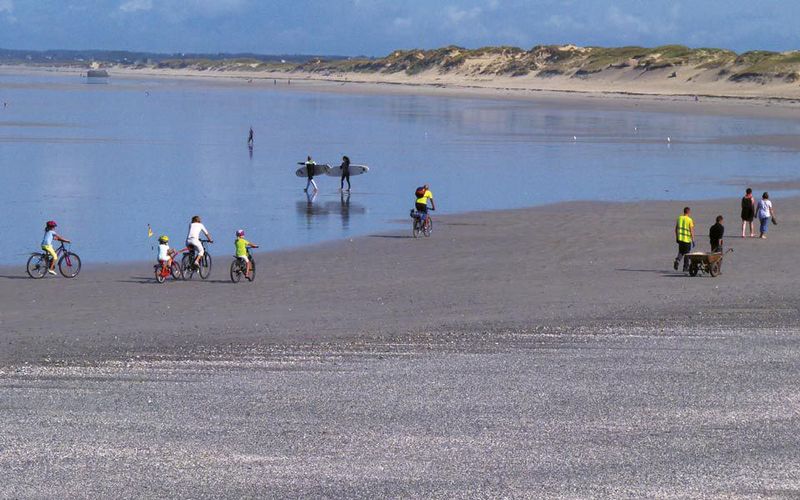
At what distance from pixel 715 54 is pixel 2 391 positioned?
5076 inches

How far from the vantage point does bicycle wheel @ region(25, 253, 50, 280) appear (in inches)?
934

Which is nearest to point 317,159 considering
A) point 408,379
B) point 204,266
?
point 204,266

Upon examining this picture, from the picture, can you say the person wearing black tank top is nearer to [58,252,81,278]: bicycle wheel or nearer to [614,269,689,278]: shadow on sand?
[614,269,689,278]: shadow on sand

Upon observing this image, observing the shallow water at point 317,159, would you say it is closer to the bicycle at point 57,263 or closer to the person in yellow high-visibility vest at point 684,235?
the bicycle at point 57,263

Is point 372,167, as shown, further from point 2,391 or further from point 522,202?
point 2,391

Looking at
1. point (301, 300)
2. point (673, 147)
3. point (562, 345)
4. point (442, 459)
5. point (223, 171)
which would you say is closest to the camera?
point (442, 459)

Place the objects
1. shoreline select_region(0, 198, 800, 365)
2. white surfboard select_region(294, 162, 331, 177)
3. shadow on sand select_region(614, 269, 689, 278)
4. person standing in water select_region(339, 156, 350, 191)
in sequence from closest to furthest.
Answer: shoreline select_region(0, 198, 800, 365), shadow on sand select_region(614, 269, 689, 278), person standing in water select_region(339, 156, 350, 191), white surfboard select_region(294, 162, 331, 177)

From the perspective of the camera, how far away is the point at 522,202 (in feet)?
122

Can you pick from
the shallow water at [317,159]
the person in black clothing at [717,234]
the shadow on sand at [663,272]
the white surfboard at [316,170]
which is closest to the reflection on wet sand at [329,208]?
the shallow water at [317,159]

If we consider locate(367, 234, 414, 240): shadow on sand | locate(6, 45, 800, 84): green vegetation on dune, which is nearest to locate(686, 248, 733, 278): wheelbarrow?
locate(367, 234, 414, 240): shadow on sand

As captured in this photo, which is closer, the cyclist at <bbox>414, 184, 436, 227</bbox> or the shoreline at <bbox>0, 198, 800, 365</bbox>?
the shoreline at <bbox>0, 198, 800, 365</bbox>

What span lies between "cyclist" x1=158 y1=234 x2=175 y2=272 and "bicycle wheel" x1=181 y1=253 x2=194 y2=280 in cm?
29

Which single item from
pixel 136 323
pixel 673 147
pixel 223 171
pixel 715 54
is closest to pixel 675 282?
pixel 136 323

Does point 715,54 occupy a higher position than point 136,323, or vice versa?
point 715,54
